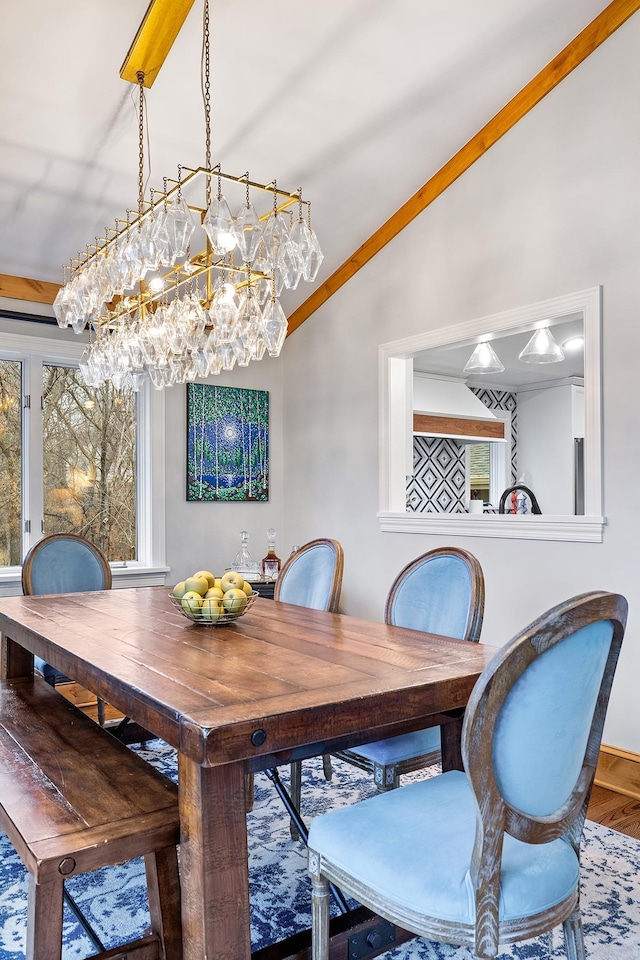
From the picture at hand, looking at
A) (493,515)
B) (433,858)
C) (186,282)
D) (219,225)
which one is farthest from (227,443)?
(433,858)

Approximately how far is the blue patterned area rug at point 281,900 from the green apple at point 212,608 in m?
0.79

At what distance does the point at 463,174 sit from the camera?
12.3 feet

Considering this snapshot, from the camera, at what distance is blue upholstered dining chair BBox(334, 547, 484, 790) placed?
2158 mm

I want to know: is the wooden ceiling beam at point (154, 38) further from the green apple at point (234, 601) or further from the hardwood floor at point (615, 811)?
the hardwood floor at point (615, 811)

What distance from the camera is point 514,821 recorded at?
1.23 m

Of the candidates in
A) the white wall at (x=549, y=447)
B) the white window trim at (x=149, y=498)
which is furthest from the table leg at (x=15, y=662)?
the white wall at (x=549, y=447)

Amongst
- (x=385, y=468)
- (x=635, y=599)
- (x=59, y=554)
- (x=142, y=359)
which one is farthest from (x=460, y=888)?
(x=385, y=468)

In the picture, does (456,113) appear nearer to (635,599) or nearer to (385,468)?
(385,468)

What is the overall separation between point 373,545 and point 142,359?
203 centimetres

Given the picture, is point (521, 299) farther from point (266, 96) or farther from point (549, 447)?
point (549, 447)

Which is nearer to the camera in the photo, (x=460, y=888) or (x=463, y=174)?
(x=460, y=888)

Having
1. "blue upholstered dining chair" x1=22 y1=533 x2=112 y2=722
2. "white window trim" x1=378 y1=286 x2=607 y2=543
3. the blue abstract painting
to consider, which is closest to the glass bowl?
"blue upholstered dining chair" x1=22 y1=533 x2=112 y2=722

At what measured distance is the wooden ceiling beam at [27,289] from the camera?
407 cm

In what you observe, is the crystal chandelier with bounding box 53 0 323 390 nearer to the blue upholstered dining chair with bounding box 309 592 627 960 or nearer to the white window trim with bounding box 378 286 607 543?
the white window trim with bounding box 378 286 607 543
